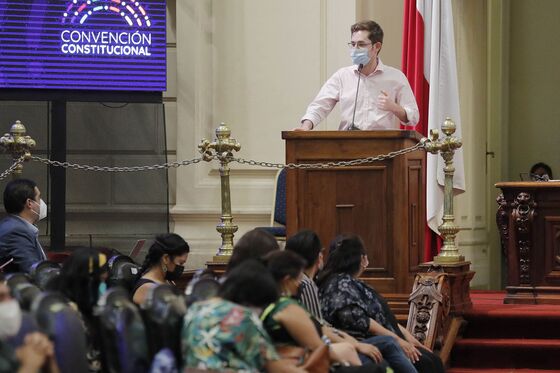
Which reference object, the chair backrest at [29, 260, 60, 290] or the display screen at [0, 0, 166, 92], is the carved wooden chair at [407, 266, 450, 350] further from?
the display screen at [0, 0, 166, 92]

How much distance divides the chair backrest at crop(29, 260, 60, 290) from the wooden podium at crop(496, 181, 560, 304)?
3.48 m

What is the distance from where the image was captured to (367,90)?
8.19 meters

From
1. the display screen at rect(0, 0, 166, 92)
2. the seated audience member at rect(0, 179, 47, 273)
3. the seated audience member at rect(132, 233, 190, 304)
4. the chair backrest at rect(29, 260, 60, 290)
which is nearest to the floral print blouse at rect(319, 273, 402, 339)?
the seated audience member at rect(132, 233, 190, 304)

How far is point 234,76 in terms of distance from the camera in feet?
33.5

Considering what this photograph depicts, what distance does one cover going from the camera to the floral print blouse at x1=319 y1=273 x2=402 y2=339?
6383 millimetres

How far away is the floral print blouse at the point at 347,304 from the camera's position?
6383mm

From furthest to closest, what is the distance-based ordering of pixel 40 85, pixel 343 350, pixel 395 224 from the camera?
pixel 40 85 → pixel 395 224 → pixel 343 350

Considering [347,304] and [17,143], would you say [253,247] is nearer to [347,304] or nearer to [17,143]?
[347,304]

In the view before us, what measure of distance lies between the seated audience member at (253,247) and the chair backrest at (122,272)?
1.57 m

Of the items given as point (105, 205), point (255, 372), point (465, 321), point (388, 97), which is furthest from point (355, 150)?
point (255, 372)

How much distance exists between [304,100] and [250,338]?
231 inches

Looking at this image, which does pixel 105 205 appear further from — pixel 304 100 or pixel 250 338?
pixel 250 338

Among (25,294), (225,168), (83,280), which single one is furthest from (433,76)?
(25,294)

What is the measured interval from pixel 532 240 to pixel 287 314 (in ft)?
13.6
